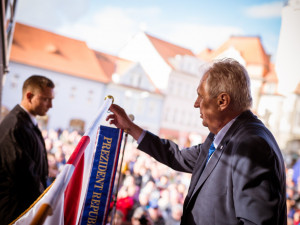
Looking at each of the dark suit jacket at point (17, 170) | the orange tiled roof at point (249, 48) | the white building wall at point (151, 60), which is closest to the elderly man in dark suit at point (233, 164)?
the dark suit jacket at point (17, 170)

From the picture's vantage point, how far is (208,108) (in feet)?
5.13

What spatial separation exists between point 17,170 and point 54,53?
71.9 feet

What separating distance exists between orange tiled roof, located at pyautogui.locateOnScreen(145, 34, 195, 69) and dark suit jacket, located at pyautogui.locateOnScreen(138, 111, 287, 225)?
2469 centimetres

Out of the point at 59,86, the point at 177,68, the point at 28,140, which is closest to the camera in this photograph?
the point at 28,140

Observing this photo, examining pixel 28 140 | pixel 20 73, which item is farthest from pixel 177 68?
pixel 28 140

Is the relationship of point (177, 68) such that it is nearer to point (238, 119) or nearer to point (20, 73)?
point (20, 73)

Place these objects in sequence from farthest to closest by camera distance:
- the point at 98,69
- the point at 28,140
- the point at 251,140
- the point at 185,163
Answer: the point at 98,69 < the point at 28,140 < the point at 185,163 < the point at 251,140

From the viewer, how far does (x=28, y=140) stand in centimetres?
230

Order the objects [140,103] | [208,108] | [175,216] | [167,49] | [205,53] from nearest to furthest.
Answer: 1. [208,108]
2. [175,216]
3. [140,103]
4. [167,49]
5. [205,53]

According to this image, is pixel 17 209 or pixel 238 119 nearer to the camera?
pixel 238 119

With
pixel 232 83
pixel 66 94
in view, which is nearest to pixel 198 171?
pixel 232 83

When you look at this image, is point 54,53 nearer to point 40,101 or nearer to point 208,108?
point 40,101

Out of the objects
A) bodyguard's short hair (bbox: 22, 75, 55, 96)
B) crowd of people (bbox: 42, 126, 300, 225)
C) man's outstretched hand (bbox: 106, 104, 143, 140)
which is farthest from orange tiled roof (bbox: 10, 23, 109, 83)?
man's outstretched hand (bbox: 106, 104, 143, 140)

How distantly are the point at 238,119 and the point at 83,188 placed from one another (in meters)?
0.98
